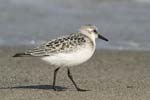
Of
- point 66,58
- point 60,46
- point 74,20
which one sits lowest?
point 74,20

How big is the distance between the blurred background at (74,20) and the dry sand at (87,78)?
3.20 ft

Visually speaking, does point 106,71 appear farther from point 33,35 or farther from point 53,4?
point 53,4

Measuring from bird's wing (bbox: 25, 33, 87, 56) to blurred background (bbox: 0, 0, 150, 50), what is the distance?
4.55m

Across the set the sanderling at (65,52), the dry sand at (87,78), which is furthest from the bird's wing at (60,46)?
the dry sand at (87,78)

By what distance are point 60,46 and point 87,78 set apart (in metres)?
1.62

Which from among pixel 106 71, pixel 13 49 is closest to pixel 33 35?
pixel 13 49

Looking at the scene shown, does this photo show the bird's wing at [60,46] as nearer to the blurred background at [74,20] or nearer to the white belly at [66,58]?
the white belly at [66,58]

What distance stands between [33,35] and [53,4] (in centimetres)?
439

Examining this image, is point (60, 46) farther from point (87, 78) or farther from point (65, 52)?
point (87, 78)

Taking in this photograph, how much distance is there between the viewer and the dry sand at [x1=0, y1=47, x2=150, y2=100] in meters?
10.0

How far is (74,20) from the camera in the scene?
17656mm

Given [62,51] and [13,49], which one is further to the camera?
[13,49]

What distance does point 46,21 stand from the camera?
17.7 m

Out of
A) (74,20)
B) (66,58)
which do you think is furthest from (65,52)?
(74,20)
